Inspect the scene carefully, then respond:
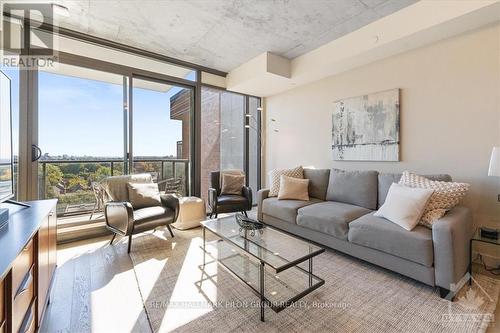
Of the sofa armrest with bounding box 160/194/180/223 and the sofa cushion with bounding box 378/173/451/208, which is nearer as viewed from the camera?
the sofa cushion with bounding box 378/173/451/208

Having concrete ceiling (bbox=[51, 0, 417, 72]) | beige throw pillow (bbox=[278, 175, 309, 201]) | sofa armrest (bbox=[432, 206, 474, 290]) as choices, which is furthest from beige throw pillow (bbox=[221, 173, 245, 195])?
sofa armrest (bbox=[432, 206, 474, 290])

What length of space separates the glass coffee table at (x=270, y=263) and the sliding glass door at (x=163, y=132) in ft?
6.29

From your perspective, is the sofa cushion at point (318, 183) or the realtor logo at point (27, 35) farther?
the sofa cushion at point (318, 183)

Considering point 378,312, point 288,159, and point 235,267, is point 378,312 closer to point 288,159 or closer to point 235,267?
point 235,267

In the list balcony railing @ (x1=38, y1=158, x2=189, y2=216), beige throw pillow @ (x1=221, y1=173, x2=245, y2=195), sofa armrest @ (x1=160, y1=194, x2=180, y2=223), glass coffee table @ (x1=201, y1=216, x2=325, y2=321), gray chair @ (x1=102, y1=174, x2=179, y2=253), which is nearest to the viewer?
glass coffee table @ (x1=201, y1=216, x2=325, y2=321)

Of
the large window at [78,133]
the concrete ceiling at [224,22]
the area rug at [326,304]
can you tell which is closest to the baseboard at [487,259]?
the area rug at [326,304]

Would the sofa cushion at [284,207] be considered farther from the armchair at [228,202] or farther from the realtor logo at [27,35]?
the realtor logo at [27,35]

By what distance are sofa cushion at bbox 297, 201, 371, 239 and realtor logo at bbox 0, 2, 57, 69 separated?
12.2 feet

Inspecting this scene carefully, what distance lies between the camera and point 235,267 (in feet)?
7.16

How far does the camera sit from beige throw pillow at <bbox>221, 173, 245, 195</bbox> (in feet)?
13.4

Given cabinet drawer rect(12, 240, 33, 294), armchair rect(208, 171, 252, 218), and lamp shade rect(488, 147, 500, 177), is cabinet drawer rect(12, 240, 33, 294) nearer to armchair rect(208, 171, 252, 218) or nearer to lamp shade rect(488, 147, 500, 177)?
armchair rect(208, 171, 252, 218)

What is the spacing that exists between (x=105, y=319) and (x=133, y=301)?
22 cm

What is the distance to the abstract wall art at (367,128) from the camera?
306 centimetres

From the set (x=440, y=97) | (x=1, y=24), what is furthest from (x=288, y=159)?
(x=1, y=24)
